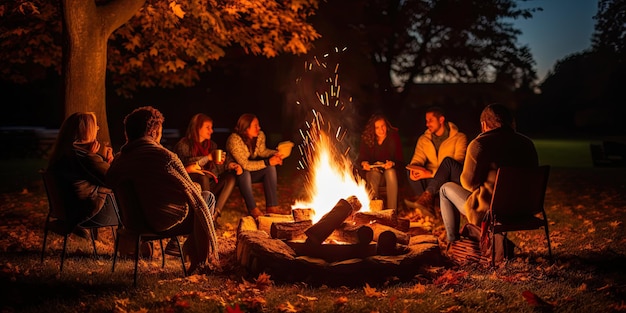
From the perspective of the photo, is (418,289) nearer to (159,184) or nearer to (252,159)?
(159,184)

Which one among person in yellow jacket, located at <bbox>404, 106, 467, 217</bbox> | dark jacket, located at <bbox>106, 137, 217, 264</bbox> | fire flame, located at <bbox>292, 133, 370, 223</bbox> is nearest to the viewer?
dark jacket, located at <bbox>106, 137, 217, 264</bbox>

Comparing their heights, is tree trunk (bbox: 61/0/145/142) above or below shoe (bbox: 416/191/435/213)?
above

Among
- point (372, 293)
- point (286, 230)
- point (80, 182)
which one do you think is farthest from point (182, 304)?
point (80, 182)

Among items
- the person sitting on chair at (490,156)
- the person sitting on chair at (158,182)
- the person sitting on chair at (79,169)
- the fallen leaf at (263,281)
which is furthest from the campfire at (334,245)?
the person sitting on chair at (79,169)

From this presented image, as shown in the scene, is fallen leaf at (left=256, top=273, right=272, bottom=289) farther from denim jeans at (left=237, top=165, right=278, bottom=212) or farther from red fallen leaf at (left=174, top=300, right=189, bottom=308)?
denim jeans at (left=237, top=165, right=278, bottom=212)

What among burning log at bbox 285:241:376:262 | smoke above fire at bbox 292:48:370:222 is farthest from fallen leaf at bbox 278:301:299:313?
smoke above fire at bbox 292:48:370:222

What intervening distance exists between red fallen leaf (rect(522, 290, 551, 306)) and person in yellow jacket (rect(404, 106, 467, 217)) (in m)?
3.07

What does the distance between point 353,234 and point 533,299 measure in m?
1.78

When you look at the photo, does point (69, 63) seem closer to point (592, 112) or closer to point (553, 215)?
point (553, 215)

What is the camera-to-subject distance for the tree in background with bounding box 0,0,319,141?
943 cm

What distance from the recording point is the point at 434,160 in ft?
29.7

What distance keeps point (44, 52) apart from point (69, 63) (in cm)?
511

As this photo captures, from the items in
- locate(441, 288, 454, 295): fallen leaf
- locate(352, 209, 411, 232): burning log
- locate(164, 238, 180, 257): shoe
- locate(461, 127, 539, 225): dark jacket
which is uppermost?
locate(461, 127, 539, 225): dark jacket

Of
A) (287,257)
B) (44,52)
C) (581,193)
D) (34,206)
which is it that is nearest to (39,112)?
(44,52)
